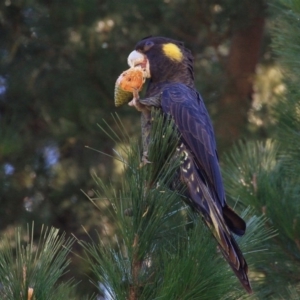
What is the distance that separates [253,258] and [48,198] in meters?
1.85

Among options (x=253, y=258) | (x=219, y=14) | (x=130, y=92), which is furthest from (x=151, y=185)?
(x=219, y=14)

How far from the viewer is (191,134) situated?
1937mm

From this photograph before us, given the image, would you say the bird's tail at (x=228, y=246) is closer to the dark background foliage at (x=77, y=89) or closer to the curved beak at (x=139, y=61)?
the curved beak at (x=139, y=61)

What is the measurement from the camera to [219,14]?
3.97 metres

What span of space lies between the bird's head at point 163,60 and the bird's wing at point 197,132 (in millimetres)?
225

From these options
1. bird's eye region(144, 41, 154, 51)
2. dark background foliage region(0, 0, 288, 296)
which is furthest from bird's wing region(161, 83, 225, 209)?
dark background foliage region(0, 0, 288, 296)

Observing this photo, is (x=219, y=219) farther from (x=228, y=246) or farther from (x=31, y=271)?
(x=31, y=271)

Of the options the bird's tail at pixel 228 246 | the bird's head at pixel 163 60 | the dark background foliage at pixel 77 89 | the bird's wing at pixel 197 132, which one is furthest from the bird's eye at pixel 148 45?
the dark background foliage at pixel 77 89

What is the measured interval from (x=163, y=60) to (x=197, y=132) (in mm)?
473

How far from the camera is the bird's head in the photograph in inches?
92.1

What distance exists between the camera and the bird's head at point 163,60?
7.68 ft

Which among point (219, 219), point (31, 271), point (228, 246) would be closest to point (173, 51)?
point (219, 219)

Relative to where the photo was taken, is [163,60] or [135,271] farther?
[163,60]

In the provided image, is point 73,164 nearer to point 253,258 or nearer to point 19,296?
point 253,258
